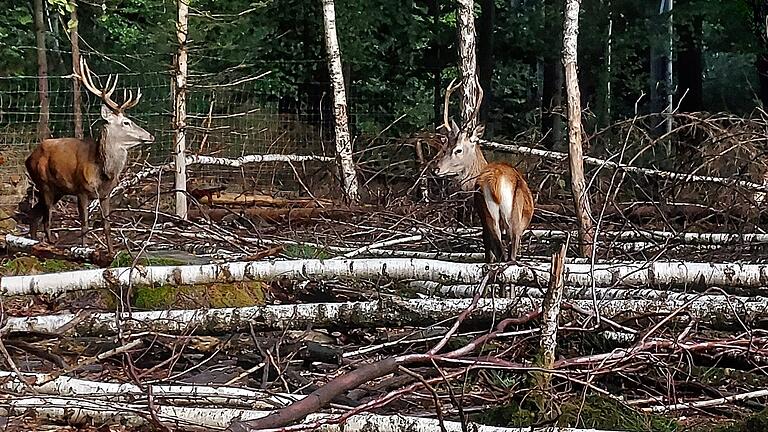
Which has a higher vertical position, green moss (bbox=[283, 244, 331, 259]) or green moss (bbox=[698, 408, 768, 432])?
green moss (bbox=[283, 244, 331, 259])

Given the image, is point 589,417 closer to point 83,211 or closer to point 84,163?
point 83,211

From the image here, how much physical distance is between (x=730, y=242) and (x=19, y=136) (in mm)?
9758

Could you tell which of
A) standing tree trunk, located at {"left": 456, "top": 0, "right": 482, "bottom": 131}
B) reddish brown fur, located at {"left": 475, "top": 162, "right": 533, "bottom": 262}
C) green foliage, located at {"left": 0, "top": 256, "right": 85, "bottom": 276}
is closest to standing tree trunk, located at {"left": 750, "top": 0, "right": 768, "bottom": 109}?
standing tree trunk, located at {"left": 456, "top": 0, "right": 482, "bottom": 131}

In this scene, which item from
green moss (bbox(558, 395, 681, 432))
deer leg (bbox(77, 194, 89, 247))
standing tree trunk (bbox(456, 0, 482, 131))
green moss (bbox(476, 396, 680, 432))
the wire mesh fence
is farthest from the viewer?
the wire mesh fence

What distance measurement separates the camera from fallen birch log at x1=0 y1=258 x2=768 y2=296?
5441 mm

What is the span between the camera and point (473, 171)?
7.50 metres

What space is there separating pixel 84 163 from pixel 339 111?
4.25 m

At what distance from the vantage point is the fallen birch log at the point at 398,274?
5.44m

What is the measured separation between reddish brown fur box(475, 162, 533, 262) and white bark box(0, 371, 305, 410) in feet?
8.80

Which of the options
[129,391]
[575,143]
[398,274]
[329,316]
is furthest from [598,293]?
[129,391]

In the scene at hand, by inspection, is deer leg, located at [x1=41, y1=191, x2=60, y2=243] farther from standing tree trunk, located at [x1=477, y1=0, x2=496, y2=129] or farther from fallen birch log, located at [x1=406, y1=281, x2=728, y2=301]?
standing tree trunk, located at [x1=477, y1=0, x2=496, y2=129]

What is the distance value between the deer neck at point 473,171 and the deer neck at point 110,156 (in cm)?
356

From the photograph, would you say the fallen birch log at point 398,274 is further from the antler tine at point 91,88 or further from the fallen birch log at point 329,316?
the antler tine at point 91,88

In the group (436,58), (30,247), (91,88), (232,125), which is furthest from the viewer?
(436,58)
